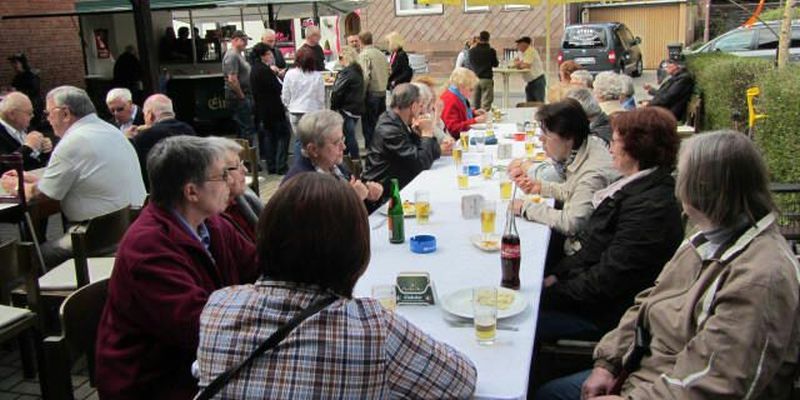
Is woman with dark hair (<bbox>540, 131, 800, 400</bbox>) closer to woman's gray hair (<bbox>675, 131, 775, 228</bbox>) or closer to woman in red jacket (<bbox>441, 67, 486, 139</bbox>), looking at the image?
woman's gray hair (<bbox>675, 131, 775, 228</bbox>)

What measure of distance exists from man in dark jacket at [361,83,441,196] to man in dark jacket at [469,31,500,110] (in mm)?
7133

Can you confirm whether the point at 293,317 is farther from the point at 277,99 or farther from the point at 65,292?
the point at 277,99

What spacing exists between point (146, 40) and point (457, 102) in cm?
313

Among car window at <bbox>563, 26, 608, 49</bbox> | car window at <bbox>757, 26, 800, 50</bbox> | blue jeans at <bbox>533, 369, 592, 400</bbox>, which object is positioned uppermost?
car window at <bbox>563, 26, 608, 49</bbox>

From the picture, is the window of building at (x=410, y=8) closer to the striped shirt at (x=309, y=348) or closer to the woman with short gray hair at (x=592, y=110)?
the woman with short gray hair at (x=592, y=110)

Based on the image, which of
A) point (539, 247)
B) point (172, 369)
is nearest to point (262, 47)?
point (539, 247)

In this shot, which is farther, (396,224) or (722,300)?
(396,224)

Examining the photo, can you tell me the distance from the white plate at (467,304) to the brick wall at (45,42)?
1381 centimetres

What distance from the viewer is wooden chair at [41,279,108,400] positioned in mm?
2277

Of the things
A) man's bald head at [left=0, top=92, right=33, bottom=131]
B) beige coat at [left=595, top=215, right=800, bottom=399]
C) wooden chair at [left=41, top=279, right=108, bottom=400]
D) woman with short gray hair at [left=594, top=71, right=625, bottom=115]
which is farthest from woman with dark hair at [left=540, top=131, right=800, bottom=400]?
man's bald head at [left=0, top=92, right=33, bottom=131]

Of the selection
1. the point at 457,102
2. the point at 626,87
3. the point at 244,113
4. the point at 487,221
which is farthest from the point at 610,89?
the point at 244,113

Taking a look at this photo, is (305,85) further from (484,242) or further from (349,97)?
(484,242)

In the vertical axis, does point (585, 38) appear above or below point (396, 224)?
above

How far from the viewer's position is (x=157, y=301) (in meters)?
2.08
